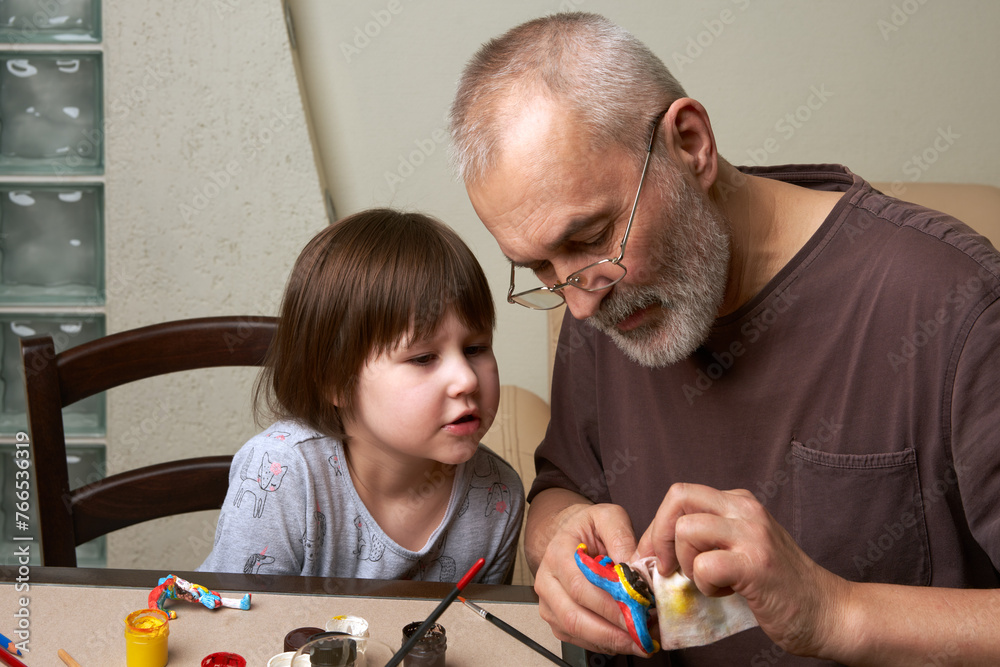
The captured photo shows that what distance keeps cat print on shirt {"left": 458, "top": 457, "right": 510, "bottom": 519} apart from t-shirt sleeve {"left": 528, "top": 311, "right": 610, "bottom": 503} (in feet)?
0.22

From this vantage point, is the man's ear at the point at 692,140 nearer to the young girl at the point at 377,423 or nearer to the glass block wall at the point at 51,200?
the young girl at the point at 377,423

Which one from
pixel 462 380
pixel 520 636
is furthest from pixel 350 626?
pixel 462 380

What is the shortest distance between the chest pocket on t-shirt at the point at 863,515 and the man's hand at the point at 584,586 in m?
0.32

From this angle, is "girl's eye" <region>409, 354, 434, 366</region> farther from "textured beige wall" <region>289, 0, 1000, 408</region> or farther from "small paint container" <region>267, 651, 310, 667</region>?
"textured beige wall" <region>289, 0, 1000, 408</region>

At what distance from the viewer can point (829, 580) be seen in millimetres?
876

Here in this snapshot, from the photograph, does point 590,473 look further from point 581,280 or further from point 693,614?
point 693,614

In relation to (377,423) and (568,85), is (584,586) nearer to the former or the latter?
(377,423)

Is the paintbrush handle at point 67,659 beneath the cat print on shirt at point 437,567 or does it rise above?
above

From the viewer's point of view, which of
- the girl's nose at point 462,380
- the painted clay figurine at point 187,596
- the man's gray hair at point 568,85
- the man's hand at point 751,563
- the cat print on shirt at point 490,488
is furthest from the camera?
the cat print on shirt at point 490,488

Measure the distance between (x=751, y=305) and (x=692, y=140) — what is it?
266 millimetres

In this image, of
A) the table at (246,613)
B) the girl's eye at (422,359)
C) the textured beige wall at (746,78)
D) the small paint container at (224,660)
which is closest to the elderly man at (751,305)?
the table at (246,613)

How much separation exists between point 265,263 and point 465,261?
1.39m

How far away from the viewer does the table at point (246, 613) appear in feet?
3.18

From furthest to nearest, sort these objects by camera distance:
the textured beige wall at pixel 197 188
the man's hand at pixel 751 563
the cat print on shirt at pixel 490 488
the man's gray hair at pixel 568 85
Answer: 1. the textured beige wall at pixel 197 188
2. the cat print on shirt at pixel 490 488
3. the man's gray hair at pixel 568 85
4. the man's hand at pixel 751 563
